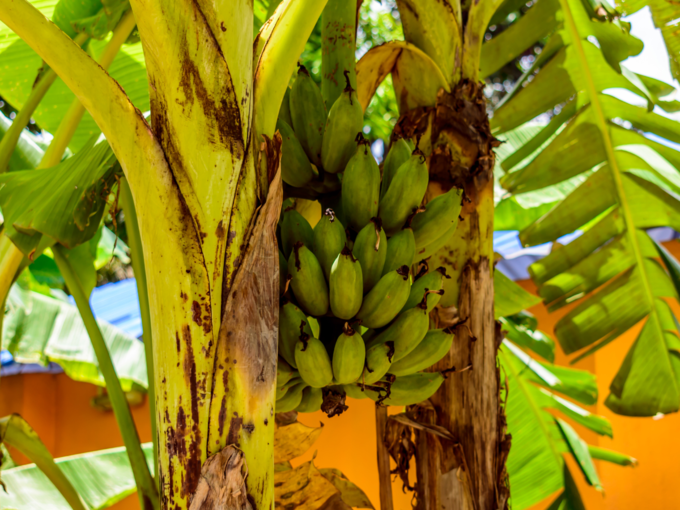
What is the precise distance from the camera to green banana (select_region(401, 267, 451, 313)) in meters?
0.79

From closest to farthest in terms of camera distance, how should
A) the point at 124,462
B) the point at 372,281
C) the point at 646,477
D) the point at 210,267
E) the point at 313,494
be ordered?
the point at 210,267
the point at 372,281
the point at 313,494
the point at 124,462
the point at 646,477

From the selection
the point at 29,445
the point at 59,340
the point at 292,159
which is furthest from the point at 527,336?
the point at 59,340

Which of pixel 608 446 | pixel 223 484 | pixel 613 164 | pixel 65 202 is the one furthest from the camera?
pixel 608 446

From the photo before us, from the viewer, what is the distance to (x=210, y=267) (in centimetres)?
59

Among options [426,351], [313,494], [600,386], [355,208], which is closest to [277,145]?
[355,208]

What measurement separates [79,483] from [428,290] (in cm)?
153

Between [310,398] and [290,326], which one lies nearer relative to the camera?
[290,326]

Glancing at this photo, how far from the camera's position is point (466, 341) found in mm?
996

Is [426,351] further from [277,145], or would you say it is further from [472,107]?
[472,107]

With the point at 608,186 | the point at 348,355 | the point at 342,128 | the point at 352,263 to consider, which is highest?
the point at 608,186

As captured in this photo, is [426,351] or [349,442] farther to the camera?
[349,442]

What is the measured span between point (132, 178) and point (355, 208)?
0.30 metres

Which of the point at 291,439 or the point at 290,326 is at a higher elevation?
the point at 290,326

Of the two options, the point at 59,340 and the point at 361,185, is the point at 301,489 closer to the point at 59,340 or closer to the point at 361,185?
the point at 361,185
